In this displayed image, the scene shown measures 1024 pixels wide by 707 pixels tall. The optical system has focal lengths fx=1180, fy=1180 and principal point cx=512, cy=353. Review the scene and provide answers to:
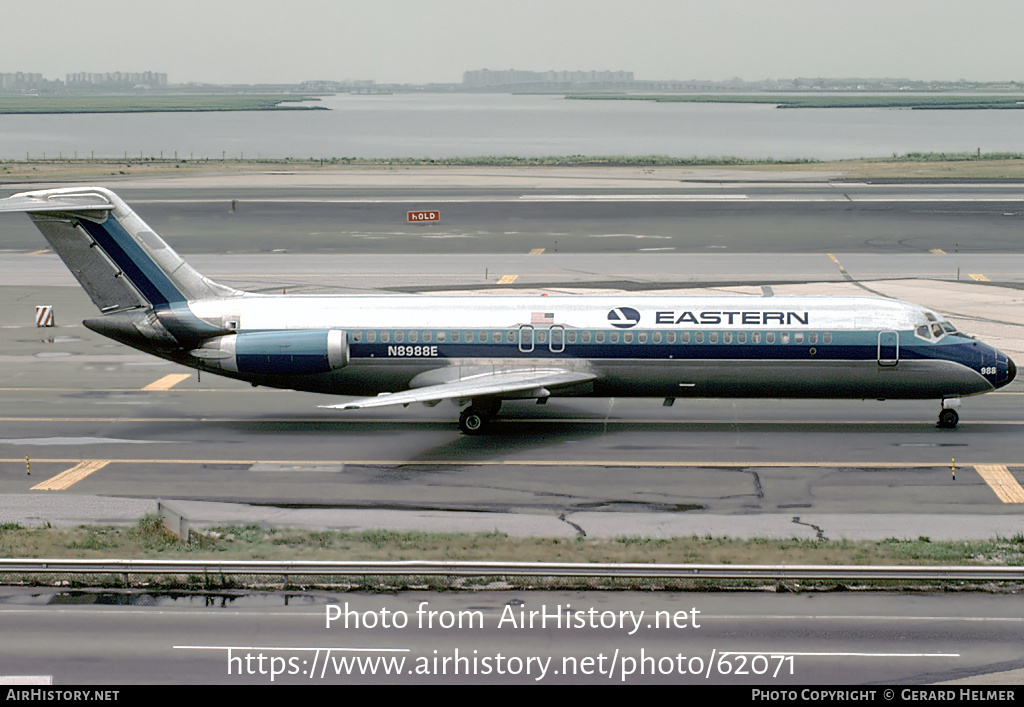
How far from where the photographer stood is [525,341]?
33.9 meters

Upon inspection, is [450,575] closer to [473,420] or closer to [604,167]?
[473,420]

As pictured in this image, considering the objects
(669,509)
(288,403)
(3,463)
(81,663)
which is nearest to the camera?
(81,663)

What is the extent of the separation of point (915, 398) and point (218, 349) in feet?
65.8

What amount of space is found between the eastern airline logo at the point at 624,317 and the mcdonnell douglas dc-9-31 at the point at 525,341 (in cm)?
3

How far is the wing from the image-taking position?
31.8 meters

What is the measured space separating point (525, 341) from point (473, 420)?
107 inches

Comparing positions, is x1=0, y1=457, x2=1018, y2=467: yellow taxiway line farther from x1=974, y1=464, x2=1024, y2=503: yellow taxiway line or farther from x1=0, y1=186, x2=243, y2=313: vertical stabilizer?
x1=0, y1=186, x2=243, y2=313: vertical stabilizer

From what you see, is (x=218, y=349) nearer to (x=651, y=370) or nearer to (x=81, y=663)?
(x=651, y=370)

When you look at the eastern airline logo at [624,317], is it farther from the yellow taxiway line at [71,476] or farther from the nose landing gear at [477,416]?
the yellow taxiway line at [71,476]

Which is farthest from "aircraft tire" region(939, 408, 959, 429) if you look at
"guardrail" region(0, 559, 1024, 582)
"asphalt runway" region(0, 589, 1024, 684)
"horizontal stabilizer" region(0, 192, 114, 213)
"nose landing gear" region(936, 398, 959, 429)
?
"horizontal stabilizer" region(0, 192, 114, 213)

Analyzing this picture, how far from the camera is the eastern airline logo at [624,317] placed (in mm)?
33844

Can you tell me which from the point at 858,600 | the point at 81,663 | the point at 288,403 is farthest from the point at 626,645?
the point at 288,403

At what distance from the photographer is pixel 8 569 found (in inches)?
871

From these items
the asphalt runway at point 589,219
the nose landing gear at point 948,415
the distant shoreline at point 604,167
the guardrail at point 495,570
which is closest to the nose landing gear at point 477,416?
the guardrail at point 495,570
